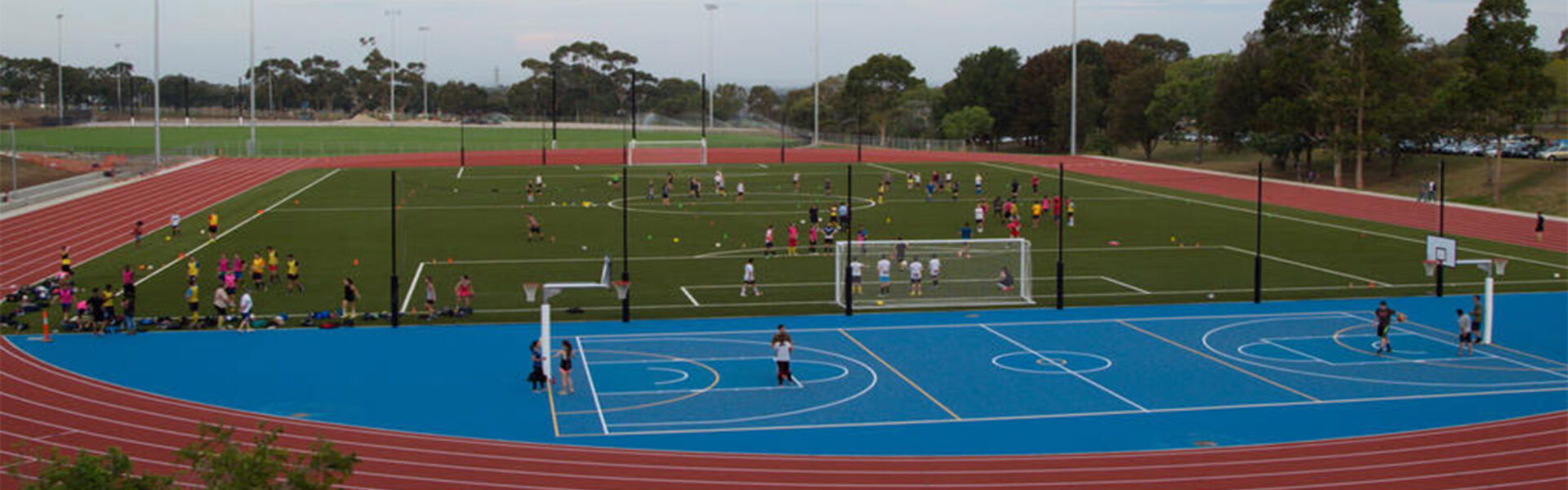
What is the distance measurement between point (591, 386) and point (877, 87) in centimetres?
13297

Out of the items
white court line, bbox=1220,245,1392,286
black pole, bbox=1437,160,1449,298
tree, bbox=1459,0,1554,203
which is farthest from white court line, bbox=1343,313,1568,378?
tree, bbox=1459,0,1554,203

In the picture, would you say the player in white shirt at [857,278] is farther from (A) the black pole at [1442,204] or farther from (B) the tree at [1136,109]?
(B) the tree at [1136,109]

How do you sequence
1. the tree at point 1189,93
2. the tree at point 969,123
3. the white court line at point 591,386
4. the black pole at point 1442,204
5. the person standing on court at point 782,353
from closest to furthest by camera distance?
the white court line at point 591,386
the person standing on court at point 782,353
the black pole at point 1442,204
the tree at point 1189,93
the tree at point 969,123

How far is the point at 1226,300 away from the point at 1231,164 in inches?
2648

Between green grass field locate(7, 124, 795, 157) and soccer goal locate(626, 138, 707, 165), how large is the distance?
290 inches

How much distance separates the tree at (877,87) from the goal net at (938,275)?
114357 mm

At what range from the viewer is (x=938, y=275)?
1590 inches

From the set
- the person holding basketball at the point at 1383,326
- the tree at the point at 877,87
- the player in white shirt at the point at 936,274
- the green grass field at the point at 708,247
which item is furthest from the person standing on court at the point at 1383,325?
the tree at the point at 877,87

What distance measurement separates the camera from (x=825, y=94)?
187 m

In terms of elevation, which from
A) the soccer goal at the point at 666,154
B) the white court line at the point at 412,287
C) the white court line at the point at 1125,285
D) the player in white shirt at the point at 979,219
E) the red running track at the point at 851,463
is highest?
the soccer goal at the point at 666,154

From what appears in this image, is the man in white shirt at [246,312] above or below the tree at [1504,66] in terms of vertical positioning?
below

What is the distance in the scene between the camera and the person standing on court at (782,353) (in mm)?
27938

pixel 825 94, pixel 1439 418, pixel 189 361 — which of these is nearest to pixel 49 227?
pixel 189 361

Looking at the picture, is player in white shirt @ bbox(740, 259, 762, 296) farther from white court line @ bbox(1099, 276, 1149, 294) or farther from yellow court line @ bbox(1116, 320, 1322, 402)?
white court line @ bbox(1099, 276, 1149, 294)
